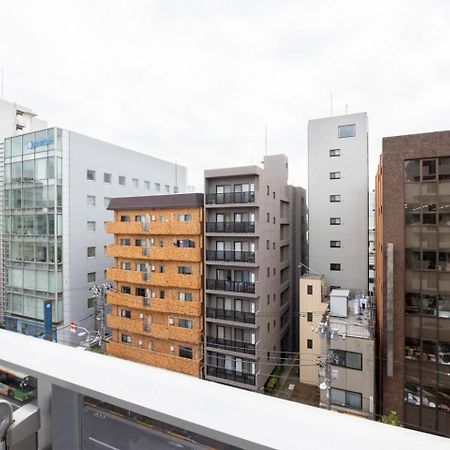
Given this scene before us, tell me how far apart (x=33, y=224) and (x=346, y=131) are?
26372 mm

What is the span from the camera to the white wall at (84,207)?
24.6 metres

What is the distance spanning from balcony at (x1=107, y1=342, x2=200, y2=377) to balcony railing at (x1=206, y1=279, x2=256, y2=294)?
5.11m

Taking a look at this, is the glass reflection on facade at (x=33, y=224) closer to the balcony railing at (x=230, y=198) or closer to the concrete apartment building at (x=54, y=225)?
the concrete apartment building at (x=54, y=225)

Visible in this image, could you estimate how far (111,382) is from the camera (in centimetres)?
137

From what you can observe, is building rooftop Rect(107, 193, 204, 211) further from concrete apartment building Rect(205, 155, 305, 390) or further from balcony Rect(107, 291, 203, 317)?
balcony Rect(107, 291, 203, 317)

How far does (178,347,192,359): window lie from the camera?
20.7m

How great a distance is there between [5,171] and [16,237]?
19.4 ft

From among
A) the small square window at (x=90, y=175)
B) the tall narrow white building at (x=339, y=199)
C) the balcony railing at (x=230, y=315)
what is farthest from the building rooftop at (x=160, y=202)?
the tall narrow white building at (x=339, y=199)

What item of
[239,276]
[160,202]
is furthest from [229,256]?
[160,202]

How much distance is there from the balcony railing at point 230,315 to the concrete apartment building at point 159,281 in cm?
75

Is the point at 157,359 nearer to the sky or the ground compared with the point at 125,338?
nearer to the ground

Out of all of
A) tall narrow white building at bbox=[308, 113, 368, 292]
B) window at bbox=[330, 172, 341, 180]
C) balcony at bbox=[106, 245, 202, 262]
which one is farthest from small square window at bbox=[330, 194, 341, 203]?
balcony at bbox=[106, 245, 202, 262]

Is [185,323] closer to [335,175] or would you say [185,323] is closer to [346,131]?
[335,175]

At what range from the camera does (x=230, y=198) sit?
20547mm
